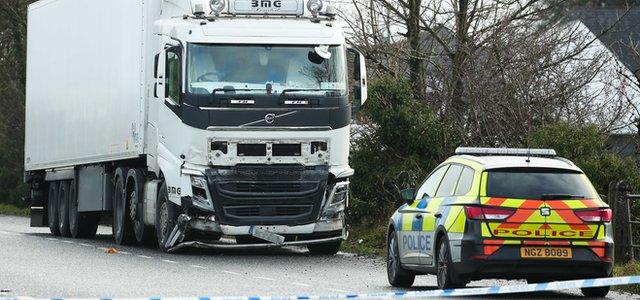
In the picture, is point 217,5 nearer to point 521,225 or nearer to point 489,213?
point 489,213

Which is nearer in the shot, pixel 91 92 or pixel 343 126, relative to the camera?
pixel 343 126

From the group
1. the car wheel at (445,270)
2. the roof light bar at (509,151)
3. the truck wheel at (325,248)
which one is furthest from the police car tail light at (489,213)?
the truck wheel at (325,248)

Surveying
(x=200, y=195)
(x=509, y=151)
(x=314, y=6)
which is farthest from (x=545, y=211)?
(x=314, y=6)

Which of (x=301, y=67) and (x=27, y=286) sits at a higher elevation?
(x=301, y=67)

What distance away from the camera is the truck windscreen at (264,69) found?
2291 centimetres

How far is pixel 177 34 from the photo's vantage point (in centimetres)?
2331

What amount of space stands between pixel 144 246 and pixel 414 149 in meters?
4.83

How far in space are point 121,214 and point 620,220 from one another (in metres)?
9.85

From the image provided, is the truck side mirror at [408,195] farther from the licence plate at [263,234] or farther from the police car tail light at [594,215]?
the licence plate at [263,234]

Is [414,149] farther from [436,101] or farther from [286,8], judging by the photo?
[286,8]

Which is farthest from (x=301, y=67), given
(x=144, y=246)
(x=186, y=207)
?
(x=144, y=246)

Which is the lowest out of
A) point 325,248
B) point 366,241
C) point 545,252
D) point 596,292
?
point 596,292

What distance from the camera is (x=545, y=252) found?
1518cm

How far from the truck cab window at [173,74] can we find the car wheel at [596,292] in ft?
28.3
